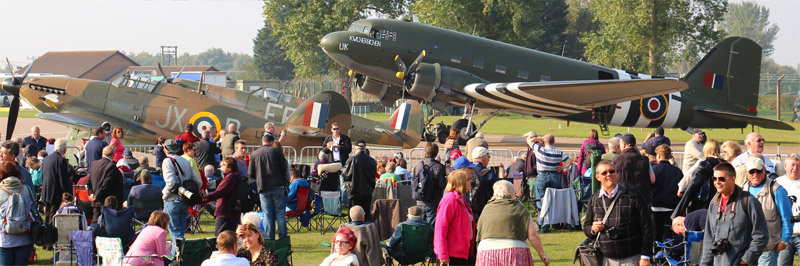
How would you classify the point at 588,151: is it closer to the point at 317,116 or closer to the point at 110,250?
the point at 110,250

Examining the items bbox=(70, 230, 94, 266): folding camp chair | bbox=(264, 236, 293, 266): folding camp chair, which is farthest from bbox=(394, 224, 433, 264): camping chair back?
bbox=(70, 230, 94, 266): folding camp chair

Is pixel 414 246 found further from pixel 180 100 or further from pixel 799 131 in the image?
pixel 799 131

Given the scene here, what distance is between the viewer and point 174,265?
744 cm

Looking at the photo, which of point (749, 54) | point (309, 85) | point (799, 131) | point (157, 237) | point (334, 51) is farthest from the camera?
point (309, 85)

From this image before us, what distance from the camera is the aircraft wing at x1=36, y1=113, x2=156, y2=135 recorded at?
1925 cm

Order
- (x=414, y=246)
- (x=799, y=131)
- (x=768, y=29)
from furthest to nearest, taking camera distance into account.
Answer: (x=768, y=29)
(x=799, y=131)
(x=414, y=246)

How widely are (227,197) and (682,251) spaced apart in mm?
4874

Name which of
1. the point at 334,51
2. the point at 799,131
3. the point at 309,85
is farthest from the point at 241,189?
the point at 309,85

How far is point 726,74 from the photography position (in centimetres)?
2586

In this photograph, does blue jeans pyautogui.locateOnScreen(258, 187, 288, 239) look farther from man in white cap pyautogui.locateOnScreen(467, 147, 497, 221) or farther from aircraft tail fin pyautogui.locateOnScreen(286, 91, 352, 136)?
aircraft tail fin pyautogui.locateOnScreen(286, 91, 352, 136)

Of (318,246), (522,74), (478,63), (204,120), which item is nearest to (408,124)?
(478,63)

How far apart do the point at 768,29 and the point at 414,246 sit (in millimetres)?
142859

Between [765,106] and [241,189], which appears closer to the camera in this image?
[241,189]

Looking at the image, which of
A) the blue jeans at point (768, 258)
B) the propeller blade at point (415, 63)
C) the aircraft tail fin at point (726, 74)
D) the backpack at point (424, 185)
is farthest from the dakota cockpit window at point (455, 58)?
the blue jeans at point (768, 258)
